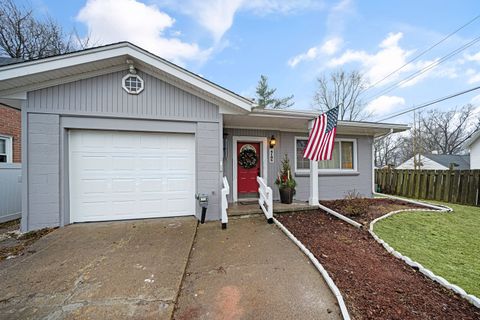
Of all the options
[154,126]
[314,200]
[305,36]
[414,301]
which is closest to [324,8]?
[305,36]

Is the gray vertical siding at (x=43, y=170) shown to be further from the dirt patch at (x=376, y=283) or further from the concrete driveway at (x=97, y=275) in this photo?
the dirt patch at (x=376, y=283)

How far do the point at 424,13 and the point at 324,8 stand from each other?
387cm

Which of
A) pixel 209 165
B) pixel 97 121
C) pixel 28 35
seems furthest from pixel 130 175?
pixel 28 35

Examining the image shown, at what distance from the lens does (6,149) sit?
25.9ft

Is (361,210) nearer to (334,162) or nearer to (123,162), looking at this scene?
(334,162)

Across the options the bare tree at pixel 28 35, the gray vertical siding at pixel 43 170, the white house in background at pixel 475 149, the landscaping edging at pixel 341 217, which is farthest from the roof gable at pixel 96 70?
the white house in background at pixel 475 149

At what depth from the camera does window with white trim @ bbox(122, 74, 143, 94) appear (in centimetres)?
486

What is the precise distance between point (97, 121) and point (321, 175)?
275 inches

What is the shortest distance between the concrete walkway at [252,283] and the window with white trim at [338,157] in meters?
4.14

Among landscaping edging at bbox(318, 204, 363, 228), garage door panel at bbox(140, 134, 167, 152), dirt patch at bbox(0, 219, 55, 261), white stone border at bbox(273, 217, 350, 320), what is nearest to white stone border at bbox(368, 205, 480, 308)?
landscaping edging at bbox(318, 204, 363, 228)

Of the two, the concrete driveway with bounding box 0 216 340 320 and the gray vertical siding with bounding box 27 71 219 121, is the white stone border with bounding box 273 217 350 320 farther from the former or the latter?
the gray vertical siding with bounding box 27 71 219 121

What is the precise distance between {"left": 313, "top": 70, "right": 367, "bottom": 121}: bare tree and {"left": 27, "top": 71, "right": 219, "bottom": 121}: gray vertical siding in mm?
21003

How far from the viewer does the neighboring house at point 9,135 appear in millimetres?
7748

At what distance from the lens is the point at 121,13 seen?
8.04m
